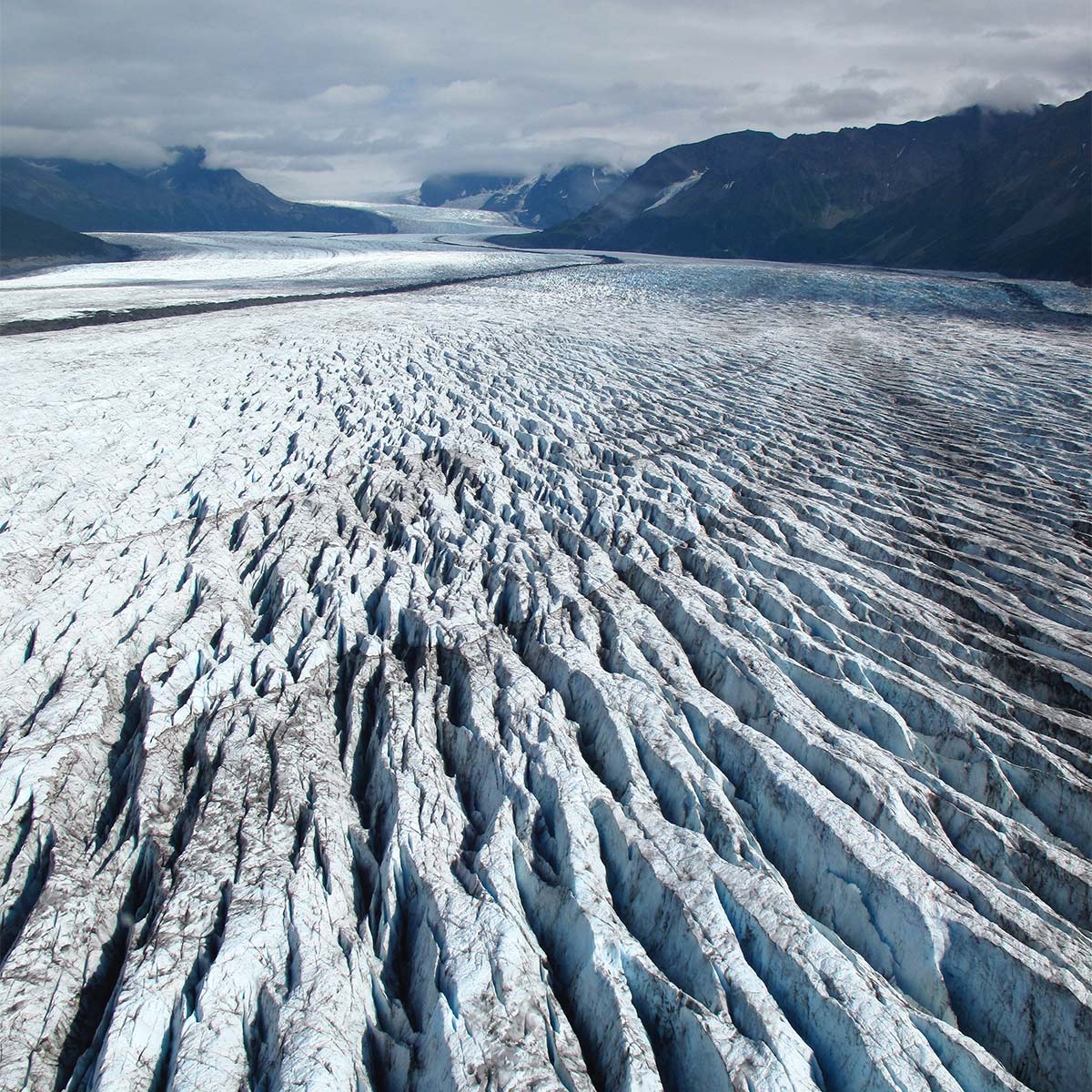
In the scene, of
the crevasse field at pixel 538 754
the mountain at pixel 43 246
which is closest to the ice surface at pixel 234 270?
the mountain at pixel 43 246

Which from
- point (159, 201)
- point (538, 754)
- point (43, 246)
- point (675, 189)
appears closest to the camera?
point (538, 754)

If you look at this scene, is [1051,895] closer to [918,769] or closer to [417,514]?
[918,769]

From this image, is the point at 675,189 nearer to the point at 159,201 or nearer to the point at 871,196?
the point at 871,196

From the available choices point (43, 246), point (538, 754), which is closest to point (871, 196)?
point (43, 246)

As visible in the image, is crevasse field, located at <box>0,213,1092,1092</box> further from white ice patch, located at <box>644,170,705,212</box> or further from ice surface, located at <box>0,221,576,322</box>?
white ice patch, located at <box>644,170,705,212</box>

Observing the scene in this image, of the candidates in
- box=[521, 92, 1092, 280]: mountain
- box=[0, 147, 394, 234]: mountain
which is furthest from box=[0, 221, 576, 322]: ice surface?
box=[0, 147, 394, 234]: mountain

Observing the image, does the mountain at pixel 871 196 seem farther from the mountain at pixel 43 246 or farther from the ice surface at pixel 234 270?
the mountain at pixel 43 246
